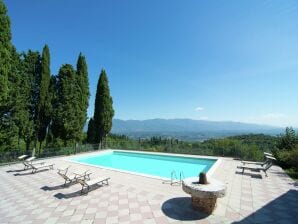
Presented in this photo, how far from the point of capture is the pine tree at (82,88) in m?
18.3

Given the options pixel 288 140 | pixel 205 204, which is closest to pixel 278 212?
pixel 205 204

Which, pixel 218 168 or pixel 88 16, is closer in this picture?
pixel 218 168

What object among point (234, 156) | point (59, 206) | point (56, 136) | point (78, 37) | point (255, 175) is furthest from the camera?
point (56, 136)

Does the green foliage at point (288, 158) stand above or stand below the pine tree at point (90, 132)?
below

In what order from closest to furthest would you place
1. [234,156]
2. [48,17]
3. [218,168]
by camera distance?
1. [218,168]
2. [48,17]
3. [234,156]

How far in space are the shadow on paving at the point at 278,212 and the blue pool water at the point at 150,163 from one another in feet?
19.9

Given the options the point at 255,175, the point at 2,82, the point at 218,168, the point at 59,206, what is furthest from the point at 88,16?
the point at 255,175

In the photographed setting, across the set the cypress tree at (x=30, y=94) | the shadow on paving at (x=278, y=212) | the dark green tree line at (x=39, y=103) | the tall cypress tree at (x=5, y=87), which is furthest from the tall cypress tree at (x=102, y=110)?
the shadow on paving at (x=278, y=212)

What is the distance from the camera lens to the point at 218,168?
35.7 ft

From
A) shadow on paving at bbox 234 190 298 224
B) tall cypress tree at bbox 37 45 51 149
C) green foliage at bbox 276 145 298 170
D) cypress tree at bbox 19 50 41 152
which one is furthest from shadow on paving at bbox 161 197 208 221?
tall cypress tree at bbox 37 45 51 149

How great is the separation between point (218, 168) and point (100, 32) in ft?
42.9

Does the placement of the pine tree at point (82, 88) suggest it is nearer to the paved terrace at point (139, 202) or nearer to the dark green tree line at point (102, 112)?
the dark green tree line at point (102, 112)

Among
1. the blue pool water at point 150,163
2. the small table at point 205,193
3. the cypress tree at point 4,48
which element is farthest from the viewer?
the blue pool water at point 150,163

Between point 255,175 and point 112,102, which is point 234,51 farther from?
point 112,102
